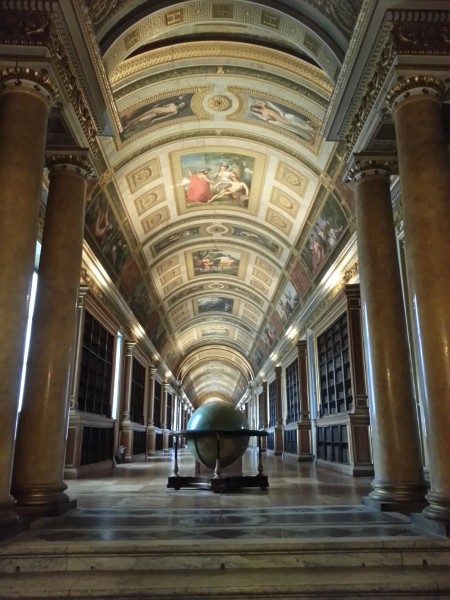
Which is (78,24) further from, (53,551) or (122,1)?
(53,551)

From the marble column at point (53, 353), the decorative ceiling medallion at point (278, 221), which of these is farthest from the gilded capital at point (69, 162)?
the decorative ceiling medallion at point (278, 221)

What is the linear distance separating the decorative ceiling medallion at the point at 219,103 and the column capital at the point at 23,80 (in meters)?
6.34

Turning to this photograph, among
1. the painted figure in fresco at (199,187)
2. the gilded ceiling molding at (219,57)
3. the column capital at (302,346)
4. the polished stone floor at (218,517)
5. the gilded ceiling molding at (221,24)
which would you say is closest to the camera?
the polished stone floor at (218,517)

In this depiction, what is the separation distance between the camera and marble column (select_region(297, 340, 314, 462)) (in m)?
17.8

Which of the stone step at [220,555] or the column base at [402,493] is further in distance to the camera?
the column base at [402,493]

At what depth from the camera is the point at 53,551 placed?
3.96 m

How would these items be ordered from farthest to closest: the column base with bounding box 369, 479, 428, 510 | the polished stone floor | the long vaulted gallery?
the column base with bounding box 369, 479, 428, 510, the polished stone floor, the long vaulted gallery

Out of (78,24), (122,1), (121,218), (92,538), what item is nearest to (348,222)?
(121,218)

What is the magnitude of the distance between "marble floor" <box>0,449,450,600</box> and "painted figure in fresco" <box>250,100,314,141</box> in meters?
8.68

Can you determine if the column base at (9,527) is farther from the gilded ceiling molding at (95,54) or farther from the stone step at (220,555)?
the gilded ceiling molding at (95,54)

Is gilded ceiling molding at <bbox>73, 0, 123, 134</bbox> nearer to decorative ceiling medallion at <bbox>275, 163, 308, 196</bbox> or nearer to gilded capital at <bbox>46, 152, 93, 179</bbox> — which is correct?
gilded capital at <bbox>46, 152, 93, 179</bbox>

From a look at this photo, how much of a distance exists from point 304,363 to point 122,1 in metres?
14.5

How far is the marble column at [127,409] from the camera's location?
1734cm

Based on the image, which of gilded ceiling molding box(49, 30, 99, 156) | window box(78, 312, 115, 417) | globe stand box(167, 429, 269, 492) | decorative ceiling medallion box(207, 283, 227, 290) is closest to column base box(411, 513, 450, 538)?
globe stand box(167, 429, 269, 492)
